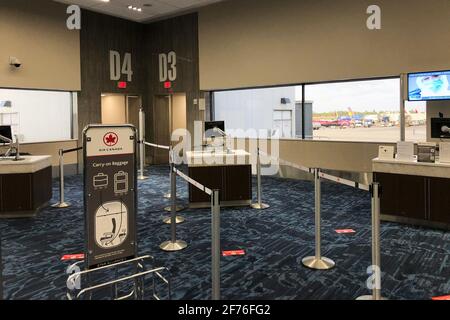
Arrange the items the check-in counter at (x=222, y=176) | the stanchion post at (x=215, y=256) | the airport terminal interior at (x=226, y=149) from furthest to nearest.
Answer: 1. the check-in counter at (x=222, y=176)
2. the airport terminal interior at (x=226, y=149)
3. the stanchion post at (x=215, y=256)

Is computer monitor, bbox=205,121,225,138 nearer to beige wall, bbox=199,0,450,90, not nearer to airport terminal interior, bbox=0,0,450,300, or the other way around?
airport terminal interior, bbox=0,0,450,300

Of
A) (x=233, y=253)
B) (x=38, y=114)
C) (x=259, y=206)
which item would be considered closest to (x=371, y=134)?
(x=259, y=206)

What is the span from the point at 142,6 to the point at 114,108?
3.10 metres

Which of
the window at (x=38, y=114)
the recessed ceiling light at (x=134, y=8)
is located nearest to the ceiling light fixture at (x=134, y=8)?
the recessed ceiling light at (x=134, y=8)

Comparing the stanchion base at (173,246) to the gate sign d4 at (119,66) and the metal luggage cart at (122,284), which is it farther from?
the gate sign d4 at (119,66)

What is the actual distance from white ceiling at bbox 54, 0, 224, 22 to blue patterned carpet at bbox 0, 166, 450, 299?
5603mm

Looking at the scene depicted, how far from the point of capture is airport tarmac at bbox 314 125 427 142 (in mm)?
7281

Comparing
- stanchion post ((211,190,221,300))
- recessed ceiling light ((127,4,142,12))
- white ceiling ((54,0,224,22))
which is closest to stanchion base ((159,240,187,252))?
stanchion post ((211,190,221,300))

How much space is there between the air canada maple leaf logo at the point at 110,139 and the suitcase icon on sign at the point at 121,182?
0.23 m

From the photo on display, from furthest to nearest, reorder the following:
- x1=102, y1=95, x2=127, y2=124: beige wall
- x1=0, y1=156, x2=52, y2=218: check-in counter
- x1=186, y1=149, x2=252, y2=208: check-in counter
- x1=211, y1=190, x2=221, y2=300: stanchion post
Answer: x1=102, y1=95, x2=127, y2=124: beige wall < x1=186, y1=149, x2=252, y2=208: check-in counter < x1=0, y1=156, x2=52, y2=218: check-in counter < x1=211, y1=190, x2=221, y2=300: stanchion post

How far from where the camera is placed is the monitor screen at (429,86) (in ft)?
19.3

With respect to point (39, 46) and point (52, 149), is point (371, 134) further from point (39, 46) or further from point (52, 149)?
point (39, 46)
